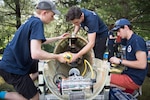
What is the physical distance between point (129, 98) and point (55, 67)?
1.06m

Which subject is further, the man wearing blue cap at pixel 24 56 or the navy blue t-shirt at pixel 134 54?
the navy blue t-shirt at pixel 134 54

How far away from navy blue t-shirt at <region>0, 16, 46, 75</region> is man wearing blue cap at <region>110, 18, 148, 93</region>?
0.93 metres

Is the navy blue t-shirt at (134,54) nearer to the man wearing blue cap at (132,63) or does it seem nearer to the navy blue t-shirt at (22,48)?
the man wearing blue cap at (132,63)

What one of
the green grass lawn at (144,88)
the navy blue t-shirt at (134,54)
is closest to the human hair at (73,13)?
the navy blue t-shirt at (134,54)

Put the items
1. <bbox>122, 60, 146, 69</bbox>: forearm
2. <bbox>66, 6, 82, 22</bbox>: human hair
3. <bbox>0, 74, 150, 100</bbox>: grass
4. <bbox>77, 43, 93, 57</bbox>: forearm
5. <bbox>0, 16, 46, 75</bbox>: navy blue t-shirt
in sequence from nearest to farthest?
<bbox>0, 16, 46, 75</bbox>: navy blue t-shirt
<bbox>122, 60, 146, 69</bbox>: forearm
<bbox>77, 43, 93, 57</bbox>: forearm
<bbox>66, 6, 82, 22</bbox>: human hair
<bbox>0, 74, 150, 100</bbox>: grass

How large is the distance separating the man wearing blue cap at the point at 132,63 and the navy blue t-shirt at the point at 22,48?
935 millimetres

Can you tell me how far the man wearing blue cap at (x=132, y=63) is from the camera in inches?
104

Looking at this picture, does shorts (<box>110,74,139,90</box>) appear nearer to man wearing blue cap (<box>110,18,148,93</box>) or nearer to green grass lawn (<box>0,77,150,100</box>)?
man wearing blue cap (<box>110,18,148,93</box>)

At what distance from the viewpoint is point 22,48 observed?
2.46 m

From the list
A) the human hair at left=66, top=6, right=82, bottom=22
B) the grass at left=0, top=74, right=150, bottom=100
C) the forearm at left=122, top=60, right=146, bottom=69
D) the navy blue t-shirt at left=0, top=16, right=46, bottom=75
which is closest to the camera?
the navy blue t-shirt at left=0, top=16, right=46, bottom=75

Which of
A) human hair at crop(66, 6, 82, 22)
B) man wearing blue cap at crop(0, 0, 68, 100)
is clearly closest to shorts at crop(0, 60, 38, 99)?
man wearing blue cap at crop(0, 0, 68, 100)

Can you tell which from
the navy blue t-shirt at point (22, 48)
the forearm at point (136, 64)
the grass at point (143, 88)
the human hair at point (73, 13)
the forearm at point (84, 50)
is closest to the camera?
the navy blue t-shirt at point (22, 48)

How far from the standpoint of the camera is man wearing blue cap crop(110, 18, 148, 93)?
2.65 m

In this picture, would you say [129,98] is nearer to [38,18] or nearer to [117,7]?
[38,18]
